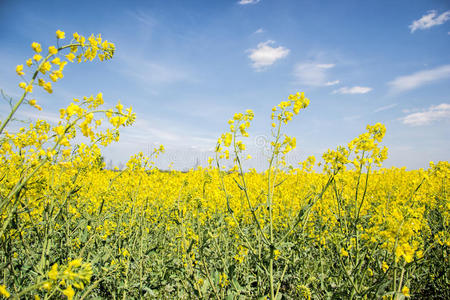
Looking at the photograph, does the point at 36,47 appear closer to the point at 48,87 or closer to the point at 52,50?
the point at 52,50

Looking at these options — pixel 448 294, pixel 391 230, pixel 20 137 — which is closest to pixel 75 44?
pixel 20 137

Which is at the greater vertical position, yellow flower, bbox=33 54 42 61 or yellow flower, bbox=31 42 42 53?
yellow flower, bbox=31 42 42 53

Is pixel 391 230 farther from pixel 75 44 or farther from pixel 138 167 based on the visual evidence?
pixel 138 167

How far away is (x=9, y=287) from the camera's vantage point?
2768 mm

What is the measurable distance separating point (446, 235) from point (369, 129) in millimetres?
1768

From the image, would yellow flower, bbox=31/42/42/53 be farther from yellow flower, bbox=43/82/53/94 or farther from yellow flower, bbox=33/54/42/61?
yellow flower, bbox=43/82/53/94

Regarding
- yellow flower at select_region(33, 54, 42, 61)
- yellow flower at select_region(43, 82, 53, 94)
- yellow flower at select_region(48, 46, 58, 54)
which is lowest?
yellow flower at select_region(43, 82, 53, 94)

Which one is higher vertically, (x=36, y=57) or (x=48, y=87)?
(x=36, y=57)

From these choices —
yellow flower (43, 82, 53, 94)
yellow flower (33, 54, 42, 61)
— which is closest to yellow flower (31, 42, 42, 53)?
yellow flower (33, 54, 42, 61)

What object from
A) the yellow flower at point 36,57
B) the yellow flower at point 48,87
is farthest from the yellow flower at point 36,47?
the yellow flower at point 48,87

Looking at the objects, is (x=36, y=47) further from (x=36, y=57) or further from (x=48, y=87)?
(x=48, y=87)

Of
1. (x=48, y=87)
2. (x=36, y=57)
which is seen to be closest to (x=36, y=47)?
(x=36, y=57)

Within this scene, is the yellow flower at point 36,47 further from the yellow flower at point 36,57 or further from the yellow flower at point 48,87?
the yellow flower at point 48,87

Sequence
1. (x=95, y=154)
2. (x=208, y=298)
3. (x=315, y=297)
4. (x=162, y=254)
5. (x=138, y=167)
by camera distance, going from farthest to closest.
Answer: (x=162, y=254), (x=138, y=167), (x=95, y=154), (x=315, y=297), (x=208, y=298)
